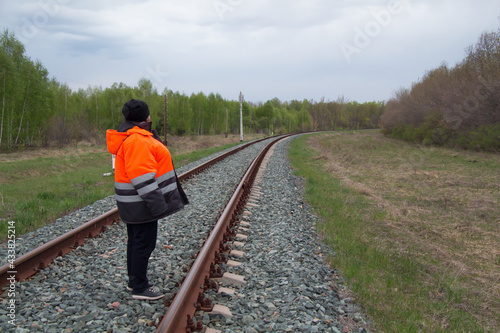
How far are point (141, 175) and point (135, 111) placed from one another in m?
0.58

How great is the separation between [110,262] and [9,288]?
37.5 inches

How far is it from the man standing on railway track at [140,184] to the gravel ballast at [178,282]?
32 centimetres

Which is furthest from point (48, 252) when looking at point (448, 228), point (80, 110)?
point (80, 110)

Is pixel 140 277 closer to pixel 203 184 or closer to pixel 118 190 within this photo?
pixel 118 190

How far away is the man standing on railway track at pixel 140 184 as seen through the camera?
2709 millimetres

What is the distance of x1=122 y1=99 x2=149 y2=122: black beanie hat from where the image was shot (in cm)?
282

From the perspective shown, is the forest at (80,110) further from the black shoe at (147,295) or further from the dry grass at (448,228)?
the black shoe at (147,295)

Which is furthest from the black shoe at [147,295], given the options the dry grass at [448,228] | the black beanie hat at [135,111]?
the dry grass at [448,228]

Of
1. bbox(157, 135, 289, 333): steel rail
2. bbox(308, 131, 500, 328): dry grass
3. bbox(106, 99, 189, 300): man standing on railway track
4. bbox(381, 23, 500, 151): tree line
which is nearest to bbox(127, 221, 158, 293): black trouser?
bbox(106, 99, 189, 300): man standing on railway track

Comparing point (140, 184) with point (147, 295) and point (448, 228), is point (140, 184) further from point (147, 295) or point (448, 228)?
point (448, 228)

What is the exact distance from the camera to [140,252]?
3.00 metres

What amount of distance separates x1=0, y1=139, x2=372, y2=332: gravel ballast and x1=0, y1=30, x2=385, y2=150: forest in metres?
24.6

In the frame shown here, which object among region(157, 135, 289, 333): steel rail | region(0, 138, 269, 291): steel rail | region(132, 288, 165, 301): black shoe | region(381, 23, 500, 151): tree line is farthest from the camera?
region(381, 23, 500, 151): tree line

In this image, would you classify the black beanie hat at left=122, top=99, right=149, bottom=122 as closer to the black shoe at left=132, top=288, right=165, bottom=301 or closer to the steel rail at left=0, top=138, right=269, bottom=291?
the black shoe at left=132, top=288, right=165, bottom=301
